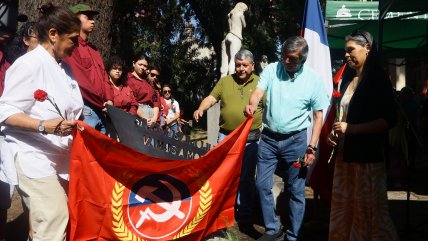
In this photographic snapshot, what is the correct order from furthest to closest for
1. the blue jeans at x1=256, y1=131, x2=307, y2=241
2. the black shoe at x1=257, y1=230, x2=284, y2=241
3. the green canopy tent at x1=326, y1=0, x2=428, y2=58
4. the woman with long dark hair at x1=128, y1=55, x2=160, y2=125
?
the green canopy tent at x1=326, y1=0, x2=428, y2=58, the woman with long dark hair at x1=128, y1=55, x2=160, y2=125, the black shoe at x1=257, y1=230, x2=284, y2=241, the blue jeans at x1=256, y1=131, x2=307, y2=241

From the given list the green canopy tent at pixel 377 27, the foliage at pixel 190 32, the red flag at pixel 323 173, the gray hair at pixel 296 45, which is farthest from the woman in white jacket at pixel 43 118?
the foliage at pixel 190 32

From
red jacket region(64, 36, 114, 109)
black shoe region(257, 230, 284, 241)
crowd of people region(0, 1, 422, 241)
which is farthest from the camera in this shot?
black shoe region(257, 230, 284, 241)

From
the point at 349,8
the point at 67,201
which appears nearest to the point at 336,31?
the point at 349,8

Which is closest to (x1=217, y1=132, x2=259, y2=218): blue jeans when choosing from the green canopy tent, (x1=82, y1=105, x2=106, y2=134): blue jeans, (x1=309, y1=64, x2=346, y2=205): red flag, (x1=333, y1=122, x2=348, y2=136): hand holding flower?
(x1=309, y1=64, x2=346, y2=205): red flag

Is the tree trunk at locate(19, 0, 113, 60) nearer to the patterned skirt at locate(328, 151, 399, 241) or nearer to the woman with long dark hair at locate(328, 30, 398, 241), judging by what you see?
the woman with long dark hair at locate(328, 30, 398, 241)

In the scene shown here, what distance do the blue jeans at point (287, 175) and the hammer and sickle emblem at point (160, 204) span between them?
1.09 m

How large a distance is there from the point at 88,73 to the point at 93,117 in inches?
15.9

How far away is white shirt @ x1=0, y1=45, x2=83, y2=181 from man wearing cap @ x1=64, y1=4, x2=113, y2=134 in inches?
52.6

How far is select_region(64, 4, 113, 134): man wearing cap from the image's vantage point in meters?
4.89

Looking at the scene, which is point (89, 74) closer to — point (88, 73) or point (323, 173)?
point (88, 73)

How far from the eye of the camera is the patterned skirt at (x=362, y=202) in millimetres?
4266

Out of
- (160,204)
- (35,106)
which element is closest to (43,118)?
(35,106)

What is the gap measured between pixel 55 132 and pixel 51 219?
1.76ft

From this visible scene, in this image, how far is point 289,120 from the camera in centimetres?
509
